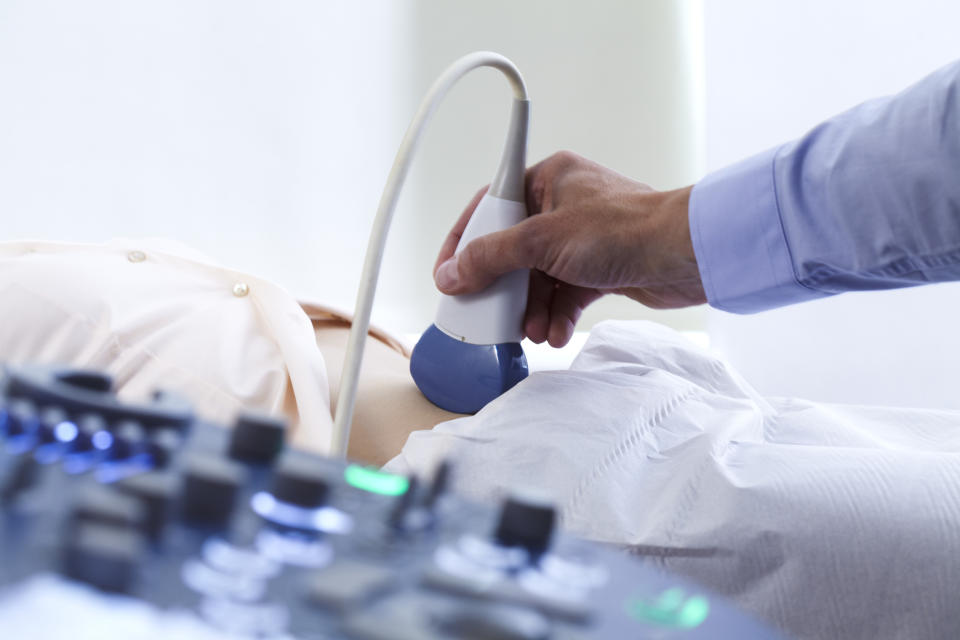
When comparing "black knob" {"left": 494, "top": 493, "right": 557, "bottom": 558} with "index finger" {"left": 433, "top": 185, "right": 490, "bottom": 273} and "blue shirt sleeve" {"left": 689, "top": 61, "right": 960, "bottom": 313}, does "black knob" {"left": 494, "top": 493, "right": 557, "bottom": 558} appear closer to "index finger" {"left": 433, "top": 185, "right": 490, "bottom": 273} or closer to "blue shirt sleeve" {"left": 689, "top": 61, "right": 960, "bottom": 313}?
"blue shirt sleeve" {"left": 689, "top": 61, "right": 960, "bottom": 313}

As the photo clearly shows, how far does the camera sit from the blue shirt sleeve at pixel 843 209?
0.68 metres

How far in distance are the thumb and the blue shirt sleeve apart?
7.2 inches

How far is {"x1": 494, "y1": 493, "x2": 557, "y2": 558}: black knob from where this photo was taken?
0.84 feet

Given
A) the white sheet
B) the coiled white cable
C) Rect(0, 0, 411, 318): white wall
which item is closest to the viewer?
the white sheet

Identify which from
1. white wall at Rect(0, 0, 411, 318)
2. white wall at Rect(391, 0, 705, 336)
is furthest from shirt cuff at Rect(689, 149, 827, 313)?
white wall at Rect(391, 0, 705, 336)

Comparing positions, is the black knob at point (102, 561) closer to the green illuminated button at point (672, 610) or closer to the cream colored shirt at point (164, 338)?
the green illuminated button at point (672, 610)

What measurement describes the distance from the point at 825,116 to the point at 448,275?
2018mm

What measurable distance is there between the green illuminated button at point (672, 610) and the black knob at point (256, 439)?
0.13 m

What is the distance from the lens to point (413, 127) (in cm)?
84

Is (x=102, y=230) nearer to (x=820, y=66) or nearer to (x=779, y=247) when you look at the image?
(x=779, y=247)

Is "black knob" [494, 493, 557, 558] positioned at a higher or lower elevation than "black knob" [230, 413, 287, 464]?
lower

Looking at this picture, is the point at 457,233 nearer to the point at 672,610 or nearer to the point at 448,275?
the point at 448,275

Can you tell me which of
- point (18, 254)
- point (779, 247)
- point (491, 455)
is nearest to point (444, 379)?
point (491, 455)

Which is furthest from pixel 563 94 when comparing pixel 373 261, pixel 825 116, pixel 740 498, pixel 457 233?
pixel 740 498
